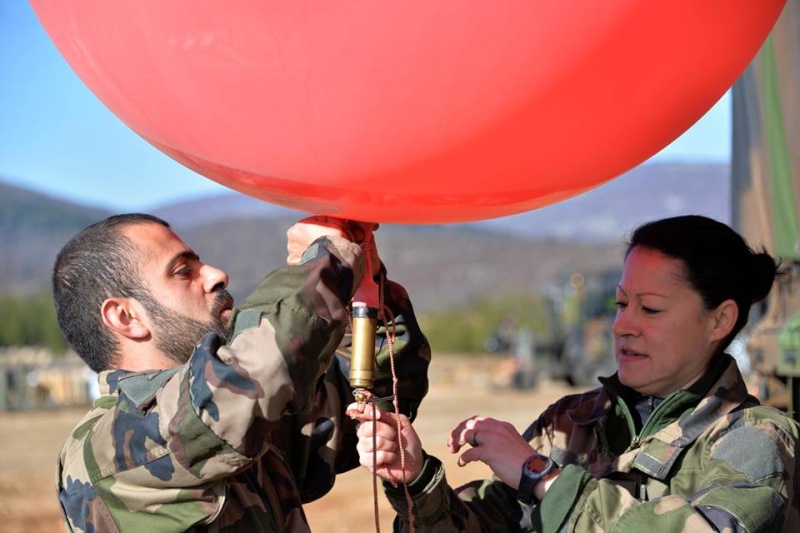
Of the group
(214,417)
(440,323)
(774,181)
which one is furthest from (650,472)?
(440,323)

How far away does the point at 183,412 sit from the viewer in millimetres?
1844

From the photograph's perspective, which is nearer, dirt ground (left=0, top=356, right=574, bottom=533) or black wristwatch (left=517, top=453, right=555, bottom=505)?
black wristwatch (left=517, top=453, right=555, bottom=505)

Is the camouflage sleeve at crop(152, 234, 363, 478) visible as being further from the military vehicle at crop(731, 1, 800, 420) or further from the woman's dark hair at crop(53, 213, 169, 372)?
the military vehicle at crop(731, 1, 800, 420)

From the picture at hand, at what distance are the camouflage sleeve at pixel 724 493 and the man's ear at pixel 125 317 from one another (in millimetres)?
873

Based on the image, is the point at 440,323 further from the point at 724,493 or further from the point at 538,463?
the point at 724,493

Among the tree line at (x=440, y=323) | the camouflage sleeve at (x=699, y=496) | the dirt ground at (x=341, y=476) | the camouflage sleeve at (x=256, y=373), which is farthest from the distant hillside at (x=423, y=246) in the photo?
the camouflage sleeve at (x=256, y=373)

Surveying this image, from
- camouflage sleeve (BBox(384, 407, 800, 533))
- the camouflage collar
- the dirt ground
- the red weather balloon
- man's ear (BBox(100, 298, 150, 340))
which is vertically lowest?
the dirt ground

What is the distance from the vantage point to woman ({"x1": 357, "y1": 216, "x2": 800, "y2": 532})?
1.98 metres

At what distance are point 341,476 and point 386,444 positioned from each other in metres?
9.61

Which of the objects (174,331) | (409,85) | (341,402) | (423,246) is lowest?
(423,246)

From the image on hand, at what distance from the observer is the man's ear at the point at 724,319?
2.35m

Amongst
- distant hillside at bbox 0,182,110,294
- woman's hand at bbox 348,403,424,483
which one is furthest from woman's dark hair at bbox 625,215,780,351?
distant hillside at bbox 0,182,110,294

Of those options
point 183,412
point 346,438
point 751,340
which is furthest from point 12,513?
point 183,412

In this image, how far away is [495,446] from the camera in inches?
84.1
